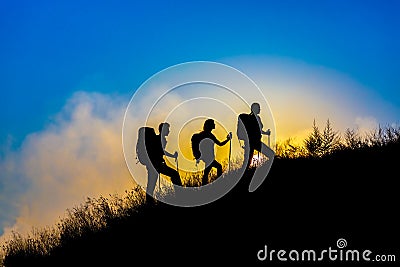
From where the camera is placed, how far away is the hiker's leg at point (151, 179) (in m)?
13.3

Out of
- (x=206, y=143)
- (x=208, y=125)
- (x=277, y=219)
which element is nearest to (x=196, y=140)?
(x=206, y=143)

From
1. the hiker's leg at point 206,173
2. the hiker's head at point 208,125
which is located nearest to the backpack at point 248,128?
the hiker's head at point 208,125

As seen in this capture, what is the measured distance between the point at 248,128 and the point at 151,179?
3259 millimetres

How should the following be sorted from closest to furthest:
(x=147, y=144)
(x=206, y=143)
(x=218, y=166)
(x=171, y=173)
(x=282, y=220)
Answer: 1. (x=282, y=220)
2. (x=147, y=144)
3. (x=206, y=143)
4. (x=171, y=173)
5. (x=218, y=166)

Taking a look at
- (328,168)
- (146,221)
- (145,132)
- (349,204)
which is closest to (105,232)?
(146,221)

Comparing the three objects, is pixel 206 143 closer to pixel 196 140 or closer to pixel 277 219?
pixel 196 140

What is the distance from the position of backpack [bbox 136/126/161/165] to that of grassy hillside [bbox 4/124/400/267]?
5.50ft

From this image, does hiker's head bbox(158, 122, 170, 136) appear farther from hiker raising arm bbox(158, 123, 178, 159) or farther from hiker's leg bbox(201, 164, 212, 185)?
hiker's leg bbox(201, 164, 212, 185)

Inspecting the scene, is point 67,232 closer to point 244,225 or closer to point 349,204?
point 244,225

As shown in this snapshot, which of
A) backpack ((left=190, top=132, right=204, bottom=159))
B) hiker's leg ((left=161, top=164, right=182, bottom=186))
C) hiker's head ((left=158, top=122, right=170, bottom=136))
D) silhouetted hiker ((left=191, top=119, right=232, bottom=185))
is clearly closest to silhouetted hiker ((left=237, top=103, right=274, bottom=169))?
silhouetted hiker ((left=191, top=119, right=232, bottom=185))

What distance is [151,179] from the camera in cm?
1363

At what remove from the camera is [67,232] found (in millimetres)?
17516

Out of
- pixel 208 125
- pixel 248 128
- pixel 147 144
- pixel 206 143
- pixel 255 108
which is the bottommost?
pixel 147 144

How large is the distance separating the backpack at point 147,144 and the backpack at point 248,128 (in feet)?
7.20
